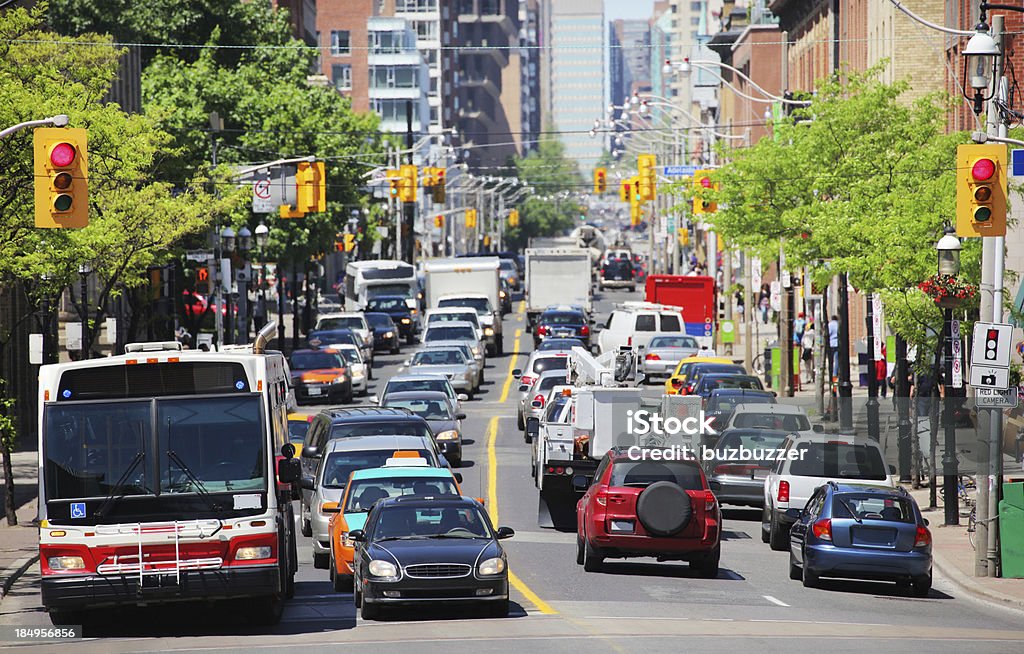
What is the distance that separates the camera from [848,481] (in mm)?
25234

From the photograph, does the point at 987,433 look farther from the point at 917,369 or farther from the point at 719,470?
the point at 917,369

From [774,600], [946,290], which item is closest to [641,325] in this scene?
[946,290]

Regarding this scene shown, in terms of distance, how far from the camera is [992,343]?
76.5ft

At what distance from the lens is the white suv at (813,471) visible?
83.9ft

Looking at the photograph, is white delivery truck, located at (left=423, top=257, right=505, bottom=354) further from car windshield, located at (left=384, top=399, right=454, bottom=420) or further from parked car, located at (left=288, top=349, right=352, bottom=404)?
car windshield, located at (left=384, top=399, right=454, bottom=420)

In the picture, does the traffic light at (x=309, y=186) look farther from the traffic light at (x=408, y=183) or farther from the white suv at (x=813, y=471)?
the white suv at (x=813, y=471)

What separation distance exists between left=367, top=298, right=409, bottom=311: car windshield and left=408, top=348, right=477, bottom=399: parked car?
21724mm

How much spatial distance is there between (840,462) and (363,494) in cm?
790

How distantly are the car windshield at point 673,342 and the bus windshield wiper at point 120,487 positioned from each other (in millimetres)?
37193

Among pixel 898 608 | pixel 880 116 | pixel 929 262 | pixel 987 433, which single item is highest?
pixel 880 116

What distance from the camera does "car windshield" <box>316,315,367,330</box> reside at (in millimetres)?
59625

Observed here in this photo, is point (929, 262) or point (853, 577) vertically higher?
point (929, 262)

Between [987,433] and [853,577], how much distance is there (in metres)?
4.69

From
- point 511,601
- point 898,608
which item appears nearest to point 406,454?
point 511,601
